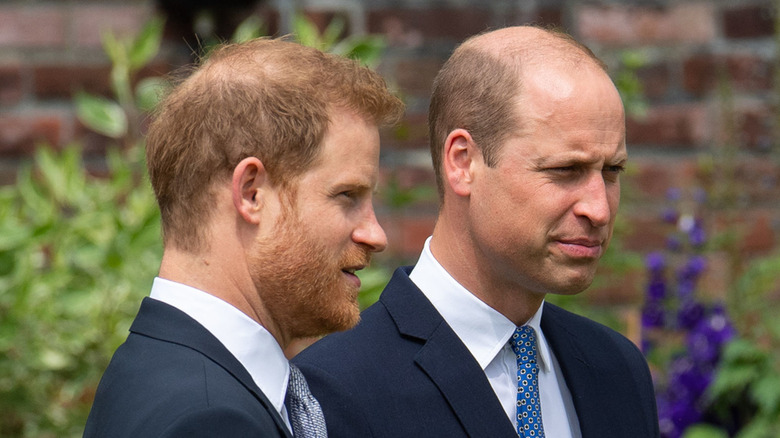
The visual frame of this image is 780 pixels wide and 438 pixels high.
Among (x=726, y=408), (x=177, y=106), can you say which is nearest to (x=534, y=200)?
(x=177, y=106)

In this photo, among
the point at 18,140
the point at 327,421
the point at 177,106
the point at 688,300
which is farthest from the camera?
the point at 688,300

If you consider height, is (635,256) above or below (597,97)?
below

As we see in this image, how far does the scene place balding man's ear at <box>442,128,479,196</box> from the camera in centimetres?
217

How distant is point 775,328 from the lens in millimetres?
3516

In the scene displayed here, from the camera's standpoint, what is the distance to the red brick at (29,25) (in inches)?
136

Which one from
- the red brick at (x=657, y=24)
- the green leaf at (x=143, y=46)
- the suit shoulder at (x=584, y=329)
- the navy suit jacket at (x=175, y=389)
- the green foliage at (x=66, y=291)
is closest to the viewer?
the navy suit jacket at (x=175, y=389)

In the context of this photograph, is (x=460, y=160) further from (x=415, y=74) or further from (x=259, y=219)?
(x=415, y=74)

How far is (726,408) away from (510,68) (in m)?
1.95

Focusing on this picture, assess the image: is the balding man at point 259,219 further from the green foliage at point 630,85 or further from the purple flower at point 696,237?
the purple flower at point 696,237

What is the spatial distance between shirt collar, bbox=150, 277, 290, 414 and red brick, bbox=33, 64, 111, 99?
1929 mm

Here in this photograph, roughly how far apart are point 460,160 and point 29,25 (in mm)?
1836

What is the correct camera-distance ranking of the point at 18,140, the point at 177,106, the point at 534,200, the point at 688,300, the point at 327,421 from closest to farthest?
the point at 177,106
the point at 327,421
the point at 534,200
the point at 18,140
the point at 688,300

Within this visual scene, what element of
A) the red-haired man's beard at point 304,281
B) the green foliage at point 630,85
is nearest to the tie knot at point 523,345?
the red-haired man's beard at point 304,281

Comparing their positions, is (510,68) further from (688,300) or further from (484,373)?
(688,300)
